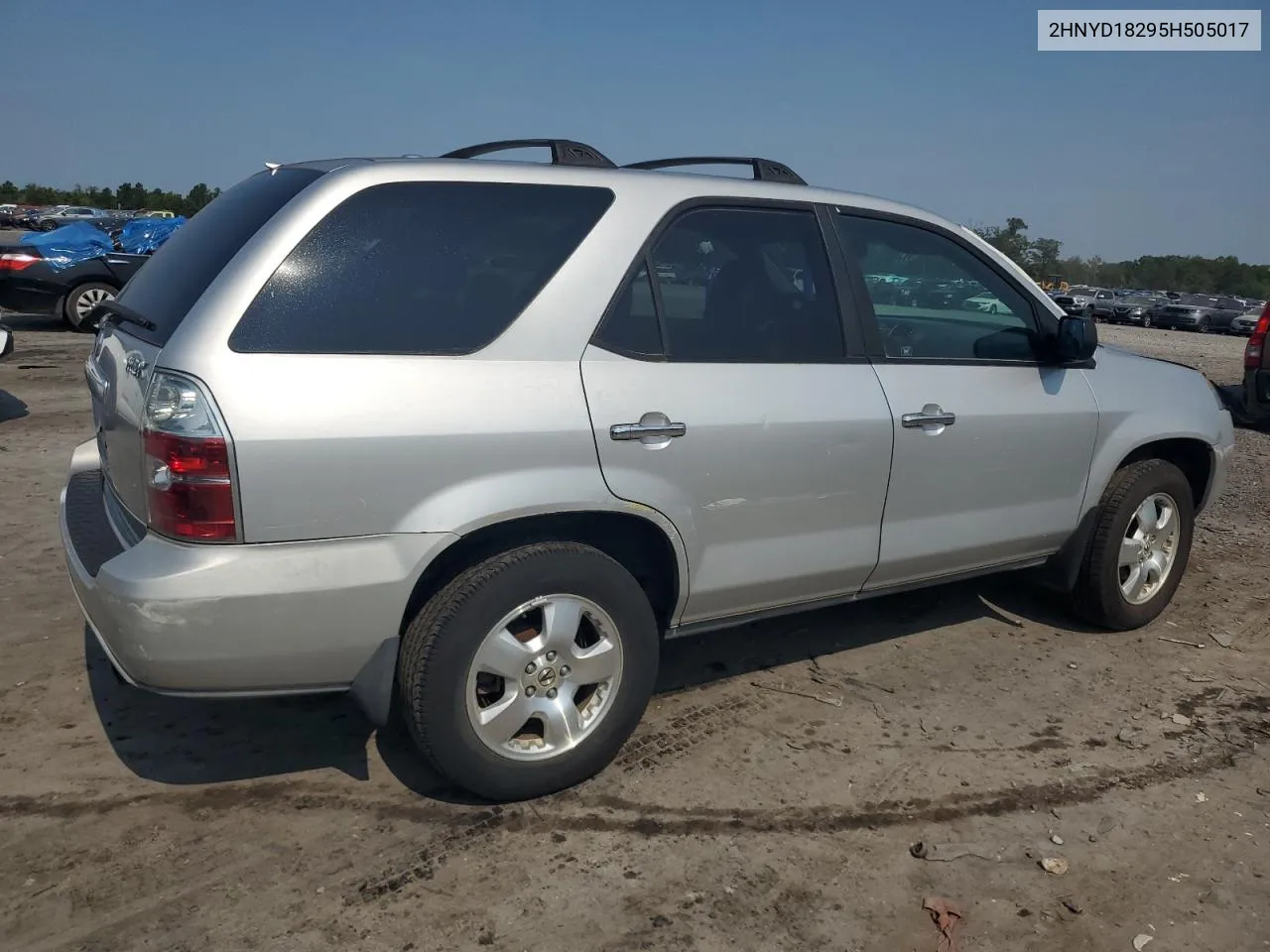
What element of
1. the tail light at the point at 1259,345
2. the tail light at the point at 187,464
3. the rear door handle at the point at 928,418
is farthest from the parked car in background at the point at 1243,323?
the tail light at the point at 187,464

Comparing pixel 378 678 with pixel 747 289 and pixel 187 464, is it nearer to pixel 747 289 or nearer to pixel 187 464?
pixel 187 464

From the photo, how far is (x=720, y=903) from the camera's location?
2639 millimetres

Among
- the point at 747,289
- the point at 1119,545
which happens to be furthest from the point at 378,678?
the point at 1119,545

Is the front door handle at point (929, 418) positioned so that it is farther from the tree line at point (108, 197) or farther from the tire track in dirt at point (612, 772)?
the tree line at point (108, 197)

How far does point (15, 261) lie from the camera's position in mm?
12977

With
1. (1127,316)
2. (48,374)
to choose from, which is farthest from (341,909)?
(1127,316)

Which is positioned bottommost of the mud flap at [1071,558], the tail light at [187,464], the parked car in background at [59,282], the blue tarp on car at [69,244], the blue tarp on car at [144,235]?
the mud flap at [1071,558]

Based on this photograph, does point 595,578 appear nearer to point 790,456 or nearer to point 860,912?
point 790,456

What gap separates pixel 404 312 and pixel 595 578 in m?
0.92

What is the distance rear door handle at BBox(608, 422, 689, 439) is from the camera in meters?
2.95

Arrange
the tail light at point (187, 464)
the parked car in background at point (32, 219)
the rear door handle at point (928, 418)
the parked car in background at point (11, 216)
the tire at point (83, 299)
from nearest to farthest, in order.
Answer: the tail light at point (187, 464) → the rear door handle at point (928, 418) → the tire at point (83, 299) → the parked car in background at point (32, 219) → the parked car in background at point (11, 216)

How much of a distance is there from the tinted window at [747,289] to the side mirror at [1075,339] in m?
1.05

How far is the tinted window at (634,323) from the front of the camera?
3.00 metres

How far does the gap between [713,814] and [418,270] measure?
180cm
